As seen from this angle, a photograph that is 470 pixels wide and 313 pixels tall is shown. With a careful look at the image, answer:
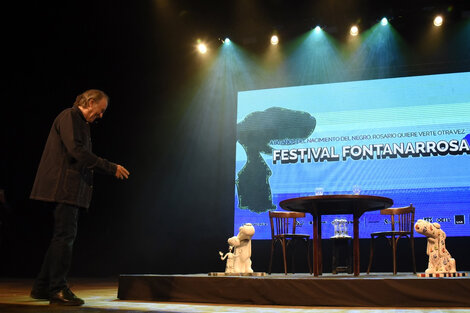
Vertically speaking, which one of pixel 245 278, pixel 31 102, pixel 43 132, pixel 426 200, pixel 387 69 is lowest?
pixel 245 278

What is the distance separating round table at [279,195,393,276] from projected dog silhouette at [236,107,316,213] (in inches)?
89.9

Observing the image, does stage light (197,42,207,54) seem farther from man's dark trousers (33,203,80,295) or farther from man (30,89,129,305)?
man's dark trousers (33,203,80,295)

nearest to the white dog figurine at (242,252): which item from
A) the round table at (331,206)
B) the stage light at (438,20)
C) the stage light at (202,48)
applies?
the round table at (331,206)

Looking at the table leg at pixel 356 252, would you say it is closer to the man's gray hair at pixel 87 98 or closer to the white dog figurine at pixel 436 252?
the white dog figurine at pixel 436 252

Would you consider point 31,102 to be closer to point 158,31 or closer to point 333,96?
point 158,31

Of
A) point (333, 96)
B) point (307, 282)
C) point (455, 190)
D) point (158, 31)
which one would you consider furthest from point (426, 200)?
point (158, 31)

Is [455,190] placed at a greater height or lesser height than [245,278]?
greater

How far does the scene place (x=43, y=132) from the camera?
7.11 m

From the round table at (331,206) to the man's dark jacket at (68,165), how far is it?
5.75 feet

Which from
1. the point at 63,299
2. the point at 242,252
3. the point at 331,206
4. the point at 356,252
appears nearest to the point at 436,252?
the point at 356,252

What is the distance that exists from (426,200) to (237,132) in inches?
109

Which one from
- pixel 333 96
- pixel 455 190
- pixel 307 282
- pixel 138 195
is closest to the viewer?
pixel 307 282

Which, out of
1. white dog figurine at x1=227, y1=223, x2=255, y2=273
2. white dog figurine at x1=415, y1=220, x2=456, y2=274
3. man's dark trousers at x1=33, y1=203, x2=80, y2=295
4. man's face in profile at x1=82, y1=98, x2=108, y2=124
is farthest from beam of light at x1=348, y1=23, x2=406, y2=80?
man's dark trousers at x1=33, y1=203, x2=80, y2=295

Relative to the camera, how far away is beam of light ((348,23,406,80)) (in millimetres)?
6387
